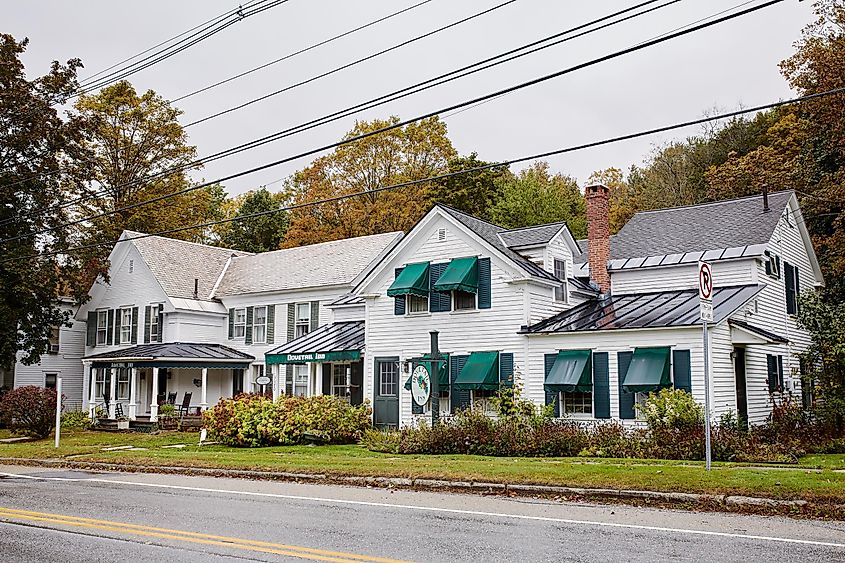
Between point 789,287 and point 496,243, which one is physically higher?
point 496,243

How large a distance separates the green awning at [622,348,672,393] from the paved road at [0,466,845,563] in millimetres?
9227

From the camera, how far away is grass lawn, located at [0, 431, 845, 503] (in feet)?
41.6

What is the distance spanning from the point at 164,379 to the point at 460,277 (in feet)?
66.7

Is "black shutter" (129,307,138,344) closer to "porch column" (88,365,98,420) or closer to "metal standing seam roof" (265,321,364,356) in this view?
"porch column" (88,365,98,420)

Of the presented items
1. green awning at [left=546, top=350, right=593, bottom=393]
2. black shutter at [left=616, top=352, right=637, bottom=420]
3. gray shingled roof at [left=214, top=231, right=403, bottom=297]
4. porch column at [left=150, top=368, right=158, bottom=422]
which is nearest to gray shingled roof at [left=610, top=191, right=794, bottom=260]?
black shutter at [left=616, top=352, right=637, bottom=420]

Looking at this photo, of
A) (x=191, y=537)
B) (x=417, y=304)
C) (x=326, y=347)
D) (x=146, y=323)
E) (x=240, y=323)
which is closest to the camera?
(x=191, y=537)

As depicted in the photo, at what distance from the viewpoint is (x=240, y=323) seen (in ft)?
132

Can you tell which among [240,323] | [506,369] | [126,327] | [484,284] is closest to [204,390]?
[240,323]

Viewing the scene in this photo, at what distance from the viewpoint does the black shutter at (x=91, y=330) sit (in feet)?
143

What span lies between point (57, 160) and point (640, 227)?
25902 mm

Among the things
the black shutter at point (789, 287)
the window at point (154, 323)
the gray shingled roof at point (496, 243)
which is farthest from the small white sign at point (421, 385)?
the window at point (154, 323)

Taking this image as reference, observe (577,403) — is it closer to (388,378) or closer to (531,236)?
(531,236)

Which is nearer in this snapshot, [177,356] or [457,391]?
[457,391]

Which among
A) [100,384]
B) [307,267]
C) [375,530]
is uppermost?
[307,267]
